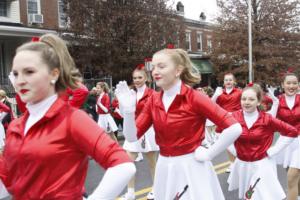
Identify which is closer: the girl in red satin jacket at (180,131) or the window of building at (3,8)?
the girl in red satin jacket at (180,131)

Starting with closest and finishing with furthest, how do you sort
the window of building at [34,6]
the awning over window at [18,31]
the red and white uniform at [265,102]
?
1. the red and white uniform at [265,102]
2. the awning over window at [18,31]
3. the window of building at [34,6]

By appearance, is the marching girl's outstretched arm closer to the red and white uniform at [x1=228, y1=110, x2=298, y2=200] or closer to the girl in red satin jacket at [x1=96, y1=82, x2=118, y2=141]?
the red and white uniform at [x1=228, y1=110, x2=298, y2=200]

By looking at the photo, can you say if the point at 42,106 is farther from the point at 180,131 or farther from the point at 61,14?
the point at 61,14

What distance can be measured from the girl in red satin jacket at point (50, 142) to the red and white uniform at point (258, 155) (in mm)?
2878

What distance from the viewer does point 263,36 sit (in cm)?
2933

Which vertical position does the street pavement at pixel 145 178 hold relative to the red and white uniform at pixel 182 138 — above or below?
below

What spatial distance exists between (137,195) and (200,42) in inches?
1298

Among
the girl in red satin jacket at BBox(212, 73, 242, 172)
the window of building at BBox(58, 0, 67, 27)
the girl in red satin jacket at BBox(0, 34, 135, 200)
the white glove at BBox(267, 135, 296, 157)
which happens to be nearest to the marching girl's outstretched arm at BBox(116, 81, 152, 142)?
the girl in red satin jacket at BBox(0, 34, 135, 200)

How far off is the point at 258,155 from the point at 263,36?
25687 mm

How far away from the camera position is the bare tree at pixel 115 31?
20.8 m

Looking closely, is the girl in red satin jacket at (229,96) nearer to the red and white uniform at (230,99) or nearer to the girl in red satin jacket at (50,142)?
the red and white uniform at (230,99)

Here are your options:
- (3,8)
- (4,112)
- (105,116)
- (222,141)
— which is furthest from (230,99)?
(3,8)

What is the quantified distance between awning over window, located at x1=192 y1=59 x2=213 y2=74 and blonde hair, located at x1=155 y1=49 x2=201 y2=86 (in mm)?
30448

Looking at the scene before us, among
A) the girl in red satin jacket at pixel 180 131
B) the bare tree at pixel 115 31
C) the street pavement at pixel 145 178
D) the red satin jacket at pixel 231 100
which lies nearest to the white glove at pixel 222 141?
the girl in red satin jacket at pixel 180 131
